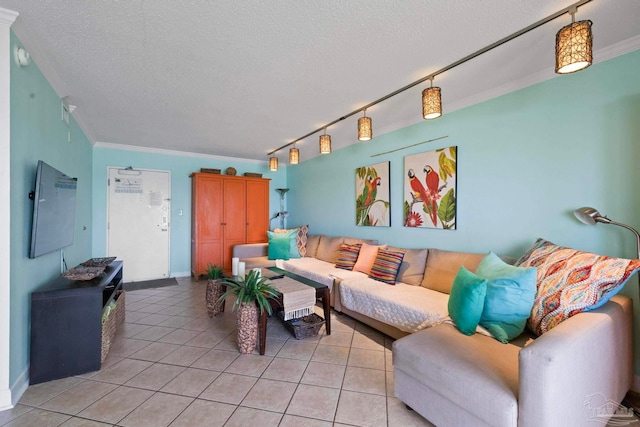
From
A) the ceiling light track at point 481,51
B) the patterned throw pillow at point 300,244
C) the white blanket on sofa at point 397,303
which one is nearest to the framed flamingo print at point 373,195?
the ceiling light track at point 481,51

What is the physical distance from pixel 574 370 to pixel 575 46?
5.05 feet

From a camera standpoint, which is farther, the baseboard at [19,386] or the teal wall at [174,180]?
the teal wall at [174,180]

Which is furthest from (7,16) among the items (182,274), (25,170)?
(182,274)

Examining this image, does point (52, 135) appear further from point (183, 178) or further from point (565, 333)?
point (565, 333)

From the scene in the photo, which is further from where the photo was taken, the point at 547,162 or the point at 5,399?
the point at 547,162

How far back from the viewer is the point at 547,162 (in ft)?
7.03

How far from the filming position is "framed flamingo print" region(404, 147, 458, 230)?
2.79 meters

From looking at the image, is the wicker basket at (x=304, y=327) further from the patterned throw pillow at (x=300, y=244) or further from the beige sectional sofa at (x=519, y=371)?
the patterned throw pillow at (x=300, y=244)

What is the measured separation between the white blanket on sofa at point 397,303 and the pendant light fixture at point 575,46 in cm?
168

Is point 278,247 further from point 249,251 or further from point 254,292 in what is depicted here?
point 254,292

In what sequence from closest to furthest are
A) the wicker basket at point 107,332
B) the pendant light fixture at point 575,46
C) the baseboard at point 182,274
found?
the pendant light fixture at point 575,46, the wicker basket at point 107,332, the baseboard at point 182,274

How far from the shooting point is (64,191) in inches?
93.5

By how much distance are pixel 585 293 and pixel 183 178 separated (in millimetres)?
5406

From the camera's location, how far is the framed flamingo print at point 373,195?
11.7 ft
